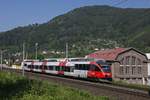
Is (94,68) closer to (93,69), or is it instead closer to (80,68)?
(93,69)

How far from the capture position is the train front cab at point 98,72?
52.9 metres

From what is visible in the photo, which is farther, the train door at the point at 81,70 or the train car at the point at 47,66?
the train car at the point at 47,66

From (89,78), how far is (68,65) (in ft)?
30.2

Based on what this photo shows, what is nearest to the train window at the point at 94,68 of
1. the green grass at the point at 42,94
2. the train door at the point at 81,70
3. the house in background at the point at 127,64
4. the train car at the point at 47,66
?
the train door at the point at 81,70

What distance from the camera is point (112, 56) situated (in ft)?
293

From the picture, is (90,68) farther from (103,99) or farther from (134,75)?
(134,75)

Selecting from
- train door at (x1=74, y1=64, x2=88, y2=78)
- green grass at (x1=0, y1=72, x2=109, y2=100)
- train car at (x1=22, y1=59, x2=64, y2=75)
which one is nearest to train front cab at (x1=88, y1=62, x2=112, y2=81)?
train door at (x1=74, y1=64, x2=88, y2=78)

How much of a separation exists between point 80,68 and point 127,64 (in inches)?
1492

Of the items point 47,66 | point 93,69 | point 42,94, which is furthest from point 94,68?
point 47,66

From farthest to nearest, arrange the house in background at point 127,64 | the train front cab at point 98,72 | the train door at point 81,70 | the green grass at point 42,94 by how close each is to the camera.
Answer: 1. the house in background at point 127,64
2. the train door at point 81,70
3. the train front cab at point 98,72
4. the green grass at point 42,94

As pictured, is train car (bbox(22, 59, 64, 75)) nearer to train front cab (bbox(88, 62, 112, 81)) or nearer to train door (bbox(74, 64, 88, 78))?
train door (bbox(74, 64, 88, 78))

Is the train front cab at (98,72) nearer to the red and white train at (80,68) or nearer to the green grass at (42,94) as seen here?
the red and white train at (80,68)

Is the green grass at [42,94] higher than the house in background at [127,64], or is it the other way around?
the house in background at [127,64]

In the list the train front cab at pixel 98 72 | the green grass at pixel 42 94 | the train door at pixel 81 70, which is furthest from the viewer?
the train door at pixel 81 70
